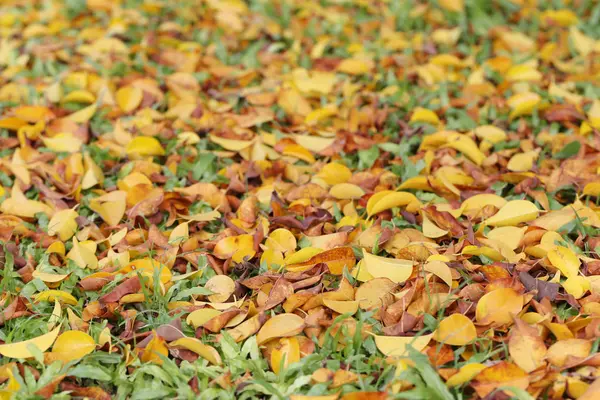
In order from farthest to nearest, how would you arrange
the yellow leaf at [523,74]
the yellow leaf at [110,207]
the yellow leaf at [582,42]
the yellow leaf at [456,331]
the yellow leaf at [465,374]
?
1. the yellow leaf at [582,42]
2. the yellow leaf at [523,74]
3. the yellow leaf at [110,207]
4. the yellow leaf at [456,331]
5. the yellow leaf at [465,374]

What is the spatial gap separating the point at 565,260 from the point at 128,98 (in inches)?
59.6

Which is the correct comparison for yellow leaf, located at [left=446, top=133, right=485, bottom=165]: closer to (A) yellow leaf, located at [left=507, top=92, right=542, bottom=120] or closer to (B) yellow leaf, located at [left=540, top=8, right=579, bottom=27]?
(A) yellow leaf, located at [left=507, top=92, right=542, bottom=120]

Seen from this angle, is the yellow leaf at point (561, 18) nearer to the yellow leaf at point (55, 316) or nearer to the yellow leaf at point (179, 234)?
the yellow leaf at point (179, 234)

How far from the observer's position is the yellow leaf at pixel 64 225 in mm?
1913

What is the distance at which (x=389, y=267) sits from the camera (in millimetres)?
1675

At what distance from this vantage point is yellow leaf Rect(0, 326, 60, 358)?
1.52 meters

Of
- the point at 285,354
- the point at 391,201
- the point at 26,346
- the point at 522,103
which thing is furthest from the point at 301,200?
the point at 522,103

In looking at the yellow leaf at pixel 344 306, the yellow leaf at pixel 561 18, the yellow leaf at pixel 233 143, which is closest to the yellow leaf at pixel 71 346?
the yellow leaf at pixel 344 306

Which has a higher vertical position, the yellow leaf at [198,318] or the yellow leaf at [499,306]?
the yellow leaf at [499,306]

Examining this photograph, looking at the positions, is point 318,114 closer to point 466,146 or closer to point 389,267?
point 466,146

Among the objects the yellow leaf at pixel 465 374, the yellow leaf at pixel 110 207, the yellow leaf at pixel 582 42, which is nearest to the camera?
the yellow leaf at pixel 465 374

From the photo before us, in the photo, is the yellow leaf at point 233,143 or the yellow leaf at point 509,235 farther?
the yellow leaf at point 233,143

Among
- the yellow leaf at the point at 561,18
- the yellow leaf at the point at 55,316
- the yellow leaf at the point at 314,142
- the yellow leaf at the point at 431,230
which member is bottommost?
the yellow leaf at the point at 55,316

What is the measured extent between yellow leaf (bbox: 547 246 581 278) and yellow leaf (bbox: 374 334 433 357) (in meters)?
0.37
